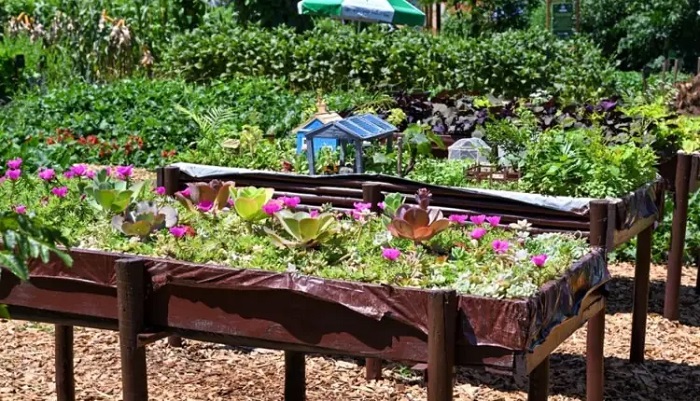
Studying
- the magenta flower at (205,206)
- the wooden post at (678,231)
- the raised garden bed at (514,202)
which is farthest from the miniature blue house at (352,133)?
the wooden post at (678,231)

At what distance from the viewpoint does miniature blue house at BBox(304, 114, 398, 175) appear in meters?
5.29

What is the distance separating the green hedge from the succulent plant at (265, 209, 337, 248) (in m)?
8.65

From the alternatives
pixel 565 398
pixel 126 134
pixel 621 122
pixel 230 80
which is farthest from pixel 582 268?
pixel 230 80

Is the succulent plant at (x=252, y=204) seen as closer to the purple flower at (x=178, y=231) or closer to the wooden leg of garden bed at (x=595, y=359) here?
the purple flower at (x=178, y=231)

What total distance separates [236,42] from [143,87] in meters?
1.83

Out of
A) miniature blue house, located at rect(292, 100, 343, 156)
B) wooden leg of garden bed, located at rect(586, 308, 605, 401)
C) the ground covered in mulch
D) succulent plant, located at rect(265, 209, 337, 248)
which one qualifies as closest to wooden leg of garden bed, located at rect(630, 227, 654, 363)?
the ground covered in mulch

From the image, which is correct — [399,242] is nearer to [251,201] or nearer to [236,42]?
→ [251,201]

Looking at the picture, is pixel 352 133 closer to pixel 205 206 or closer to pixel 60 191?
pixel 205 206

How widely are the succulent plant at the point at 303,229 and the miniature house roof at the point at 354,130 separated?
1766 millimetres

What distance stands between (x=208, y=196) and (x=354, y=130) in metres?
1.43

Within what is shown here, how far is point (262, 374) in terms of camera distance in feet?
17.5

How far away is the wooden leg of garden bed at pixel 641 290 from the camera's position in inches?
220

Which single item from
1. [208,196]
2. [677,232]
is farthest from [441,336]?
[677,232]

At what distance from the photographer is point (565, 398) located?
Result: 5.19 meters
